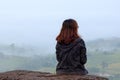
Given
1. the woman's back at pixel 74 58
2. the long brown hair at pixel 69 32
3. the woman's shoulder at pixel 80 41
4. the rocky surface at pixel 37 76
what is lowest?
the rocky surface at pixel 37 76

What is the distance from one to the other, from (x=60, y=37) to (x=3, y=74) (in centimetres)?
199

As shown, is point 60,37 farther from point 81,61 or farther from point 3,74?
point 3,74

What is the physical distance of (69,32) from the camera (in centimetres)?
1404

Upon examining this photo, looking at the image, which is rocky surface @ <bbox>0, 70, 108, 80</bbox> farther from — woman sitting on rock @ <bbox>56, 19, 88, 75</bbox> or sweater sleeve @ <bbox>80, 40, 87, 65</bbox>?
sweater sleeve @ <bbox>80, 40, 87, 65</bbox>

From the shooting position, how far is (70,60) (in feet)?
46.0

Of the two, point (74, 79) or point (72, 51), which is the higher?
point (72, 51)

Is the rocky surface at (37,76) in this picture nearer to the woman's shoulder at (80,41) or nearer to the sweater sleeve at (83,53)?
the sweater sleeve at (83,53)

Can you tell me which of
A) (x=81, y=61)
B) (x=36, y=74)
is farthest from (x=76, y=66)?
(x=36, y=74)

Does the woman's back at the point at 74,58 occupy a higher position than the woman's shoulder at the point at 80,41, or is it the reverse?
the woman's shoulder at the point at 80,41

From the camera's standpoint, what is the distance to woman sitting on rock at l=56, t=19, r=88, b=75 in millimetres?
13969

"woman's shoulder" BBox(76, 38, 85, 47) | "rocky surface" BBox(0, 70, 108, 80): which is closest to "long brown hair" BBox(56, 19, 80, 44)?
"woman's shoulder" BBox(76, 38, 85, 47)

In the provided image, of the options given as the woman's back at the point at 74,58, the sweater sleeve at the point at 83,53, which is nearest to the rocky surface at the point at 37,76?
the woman's back at the point at 74,58

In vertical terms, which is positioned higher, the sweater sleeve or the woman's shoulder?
the woman's shoulder

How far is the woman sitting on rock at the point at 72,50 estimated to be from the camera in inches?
550
